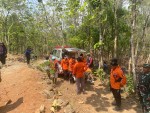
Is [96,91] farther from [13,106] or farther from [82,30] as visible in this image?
[82,30]

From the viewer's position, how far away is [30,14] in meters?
35.4

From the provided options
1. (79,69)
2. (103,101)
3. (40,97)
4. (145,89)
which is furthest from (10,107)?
(145,89)

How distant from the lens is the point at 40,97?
937cm

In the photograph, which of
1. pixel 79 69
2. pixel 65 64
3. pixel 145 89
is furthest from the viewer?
pixel 65 64

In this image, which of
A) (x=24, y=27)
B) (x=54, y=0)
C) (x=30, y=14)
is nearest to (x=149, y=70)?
(x=54, y=0)

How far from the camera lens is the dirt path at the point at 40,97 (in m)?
8.91

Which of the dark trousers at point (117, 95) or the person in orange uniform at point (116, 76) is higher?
the person in orange uniform at point (116, 76)

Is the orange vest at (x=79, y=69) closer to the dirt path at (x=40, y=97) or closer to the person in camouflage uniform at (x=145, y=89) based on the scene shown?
the dirt path at (x=40, y=97)

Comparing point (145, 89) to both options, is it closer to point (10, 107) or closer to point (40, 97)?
point (40, 97)

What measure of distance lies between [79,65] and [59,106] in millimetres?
2155

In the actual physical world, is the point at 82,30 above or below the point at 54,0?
below

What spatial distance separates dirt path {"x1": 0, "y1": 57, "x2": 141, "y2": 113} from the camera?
8914 millimetres

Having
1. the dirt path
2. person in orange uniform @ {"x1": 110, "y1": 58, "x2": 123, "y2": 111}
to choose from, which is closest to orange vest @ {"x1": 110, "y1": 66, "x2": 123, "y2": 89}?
person in orange uniform @ {"x1": 110, "y1": 58, "x2": 123, "y2": 111}

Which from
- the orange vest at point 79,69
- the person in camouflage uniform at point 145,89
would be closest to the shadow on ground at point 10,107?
the orange vest at point 79,69
